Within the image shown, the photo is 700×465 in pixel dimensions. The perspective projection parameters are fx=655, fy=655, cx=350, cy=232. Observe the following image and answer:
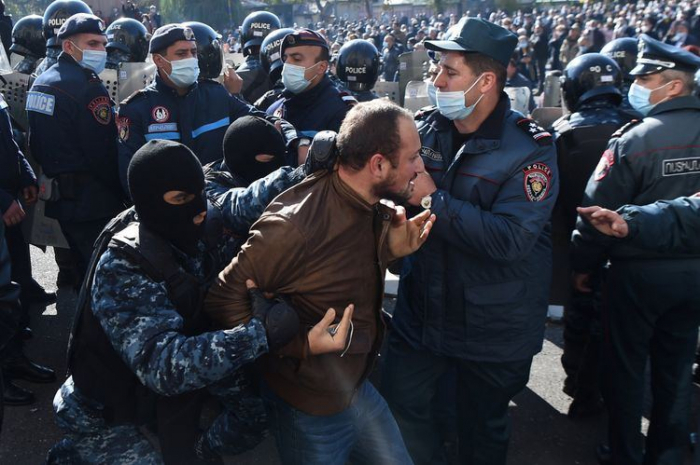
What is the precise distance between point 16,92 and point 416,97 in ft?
11.4

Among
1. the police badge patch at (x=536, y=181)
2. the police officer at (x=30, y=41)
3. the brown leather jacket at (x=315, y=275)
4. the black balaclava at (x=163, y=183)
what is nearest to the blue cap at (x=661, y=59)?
the police badge patch at (x=536, y=181)

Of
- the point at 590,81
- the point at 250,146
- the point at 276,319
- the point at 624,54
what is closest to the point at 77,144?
the point at 250,146

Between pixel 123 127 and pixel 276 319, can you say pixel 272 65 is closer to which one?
pixel 123 127

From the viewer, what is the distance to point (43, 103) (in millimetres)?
3977

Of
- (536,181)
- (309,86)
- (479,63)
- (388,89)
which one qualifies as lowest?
(388,89)

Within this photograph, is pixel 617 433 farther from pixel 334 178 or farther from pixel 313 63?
pixel 313 63

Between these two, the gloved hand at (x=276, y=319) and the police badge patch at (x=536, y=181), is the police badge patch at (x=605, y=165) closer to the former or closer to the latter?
the police badge patch at (x=536, y=181)

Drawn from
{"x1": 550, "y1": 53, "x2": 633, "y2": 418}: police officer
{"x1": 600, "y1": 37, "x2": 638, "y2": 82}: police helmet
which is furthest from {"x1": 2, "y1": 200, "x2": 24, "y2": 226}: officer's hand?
{"x1": 600, "y1": 37, "x2": 638, "y2": 82}: police helmet

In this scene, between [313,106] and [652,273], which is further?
[313,106]

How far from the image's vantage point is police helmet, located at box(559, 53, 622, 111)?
380cm

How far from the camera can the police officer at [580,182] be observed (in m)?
3.58

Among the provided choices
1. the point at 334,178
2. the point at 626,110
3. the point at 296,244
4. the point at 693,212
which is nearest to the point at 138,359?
the point at 296,244

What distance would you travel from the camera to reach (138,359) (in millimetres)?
1880

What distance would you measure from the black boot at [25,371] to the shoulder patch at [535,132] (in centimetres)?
320
